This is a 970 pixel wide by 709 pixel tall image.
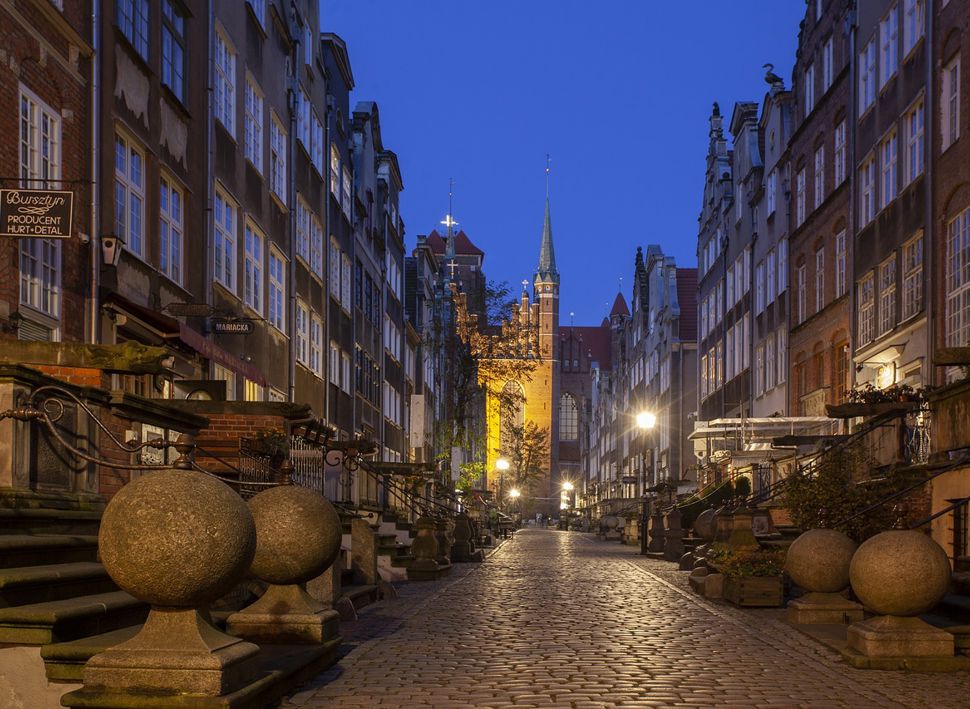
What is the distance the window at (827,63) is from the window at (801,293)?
16.7 ft

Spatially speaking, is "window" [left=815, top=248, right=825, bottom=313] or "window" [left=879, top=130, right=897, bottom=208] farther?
"window" [left=815, top=248, right=825, bottom=313]

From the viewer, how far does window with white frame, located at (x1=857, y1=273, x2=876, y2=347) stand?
96.3ft

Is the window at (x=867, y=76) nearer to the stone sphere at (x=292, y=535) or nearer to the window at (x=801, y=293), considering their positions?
the window at (x=801, y=293)

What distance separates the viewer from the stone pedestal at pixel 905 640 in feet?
34.9

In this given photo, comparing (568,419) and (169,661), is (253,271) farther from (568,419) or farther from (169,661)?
(568,419)

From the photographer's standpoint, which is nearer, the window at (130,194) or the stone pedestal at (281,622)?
the stone pedestal at (281,622)

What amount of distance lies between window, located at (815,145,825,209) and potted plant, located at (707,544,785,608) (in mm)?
18554

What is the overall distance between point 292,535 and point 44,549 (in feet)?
7.55

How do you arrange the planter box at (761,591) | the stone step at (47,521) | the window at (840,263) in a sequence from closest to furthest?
the stone step at (47,521), the planter box at (761,591), the window at (840,263)

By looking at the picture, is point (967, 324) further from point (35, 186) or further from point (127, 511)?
point (127, 511)

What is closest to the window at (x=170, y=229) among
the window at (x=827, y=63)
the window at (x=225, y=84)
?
the window at (x=225, y=84)

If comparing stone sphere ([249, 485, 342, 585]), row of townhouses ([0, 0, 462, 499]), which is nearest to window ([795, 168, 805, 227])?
row of townhouses ([0, 0, 462, 499])

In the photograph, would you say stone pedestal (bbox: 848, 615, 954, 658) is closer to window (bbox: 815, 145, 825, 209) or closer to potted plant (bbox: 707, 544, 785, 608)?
potted plant (bbox: 707, 544, 785, 608)

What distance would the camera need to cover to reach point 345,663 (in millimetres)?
10836
